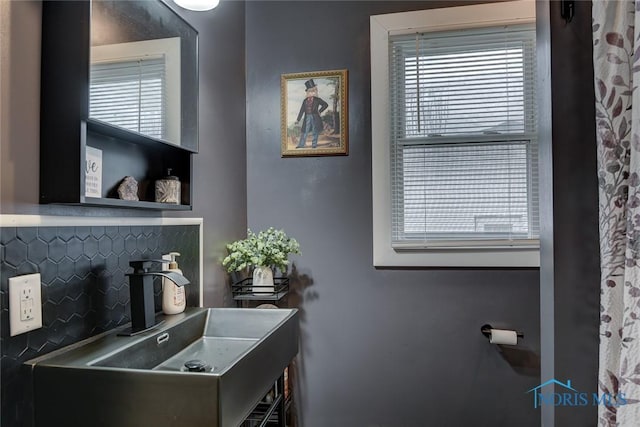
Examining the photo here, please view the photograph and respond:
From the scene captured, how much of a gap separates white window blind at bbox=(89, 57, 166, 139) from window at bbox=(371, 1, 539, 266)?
111cm

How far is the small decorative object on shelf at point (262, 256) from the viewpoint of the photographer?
191cm

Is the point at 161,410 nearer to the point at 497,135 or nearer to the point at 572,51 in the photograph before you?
the point at 572,51

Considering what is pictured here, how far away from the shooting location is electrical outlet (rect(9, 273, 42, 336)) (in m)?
0.90

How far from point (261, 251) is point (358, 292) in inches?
22.5

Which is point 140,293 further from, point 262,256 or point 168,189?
point 262,256

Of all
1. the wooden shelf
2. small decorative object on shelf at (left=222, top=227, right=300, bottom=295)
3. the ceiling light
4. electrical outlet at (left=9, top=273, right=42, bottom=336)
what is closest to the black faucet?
the wooden shelf

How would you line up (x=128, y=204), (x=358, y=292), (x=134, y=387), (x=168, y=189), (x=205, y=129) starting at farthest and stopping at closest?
(x=358, y=292), (x=205, y=129), (x=168, y=189), (x=128, y=204), (x=134, y=387)

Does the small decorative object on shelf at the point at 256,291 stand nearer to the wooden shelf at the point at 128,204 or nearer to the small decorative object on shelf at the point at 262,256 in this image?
the small decorative object on shelf at the point at 262,256

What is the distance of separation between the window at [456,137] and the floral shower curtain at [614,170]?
101cm

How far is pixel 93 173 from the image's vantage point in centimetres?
112

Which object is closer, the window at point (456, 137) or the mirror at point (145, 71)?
the mirror at point (145, 71)

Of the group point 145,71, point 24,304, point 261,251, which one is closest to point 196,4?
point 145,71

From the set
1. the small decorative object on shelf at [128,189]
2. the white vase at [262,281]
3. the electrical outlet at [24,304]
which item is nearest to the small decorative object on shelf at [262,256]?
the white vase at [262,281]

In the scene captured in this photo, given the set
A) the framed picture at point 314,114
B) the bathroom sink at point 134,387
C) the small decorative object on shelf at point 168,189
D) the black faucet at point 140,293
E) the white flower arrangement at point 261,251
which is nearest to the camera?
the bathroom sink at point 134,387
